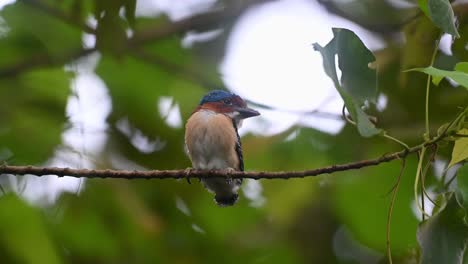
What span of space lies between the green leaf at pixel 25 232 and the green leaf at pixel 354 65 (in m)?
1.57

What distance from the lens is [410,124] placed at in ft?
13.4

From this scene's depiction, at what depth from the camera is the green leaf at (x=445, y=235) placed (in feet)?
7.04

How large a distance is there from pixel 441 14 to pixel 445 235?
609mm

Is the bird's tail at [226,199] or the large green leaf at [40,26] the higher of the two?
the large green leaf at [40,26]

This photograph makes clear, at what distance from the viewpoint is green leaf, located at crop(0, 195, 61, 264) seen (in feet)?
10.7

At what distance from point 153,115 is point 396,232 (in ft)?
4.72

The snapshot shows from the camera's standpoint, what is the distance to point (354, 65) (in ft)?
7.50

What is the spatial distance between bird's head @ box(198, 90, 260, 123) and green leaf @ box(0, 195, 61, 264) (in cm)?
119

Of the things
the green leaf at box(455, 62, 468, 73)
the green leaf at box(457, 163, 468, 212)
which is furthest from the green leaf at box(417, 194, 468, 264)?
the green leaf at box(455, 62, 468, 73)

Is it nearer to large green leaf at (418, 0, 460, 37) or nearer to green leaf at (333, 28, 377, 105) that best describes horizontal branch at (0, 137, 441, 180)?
green leaf at (333, 28, 377, 105)

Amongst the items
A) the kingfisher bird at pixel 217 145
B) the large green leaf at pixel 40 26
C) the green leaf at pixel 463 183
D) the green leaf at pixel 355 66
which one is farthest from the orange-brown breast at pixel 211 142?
the green leaf at pixel 463 183

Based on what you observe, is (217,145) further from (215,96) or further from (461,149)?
(461,149)

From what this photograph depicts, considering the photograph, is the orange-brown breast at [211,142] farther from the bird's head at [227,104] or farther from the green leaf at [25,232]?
the green leaf at [25,232]

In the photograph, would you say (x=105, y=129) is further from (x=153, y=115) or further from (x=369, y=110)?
(x=369, y=110)
